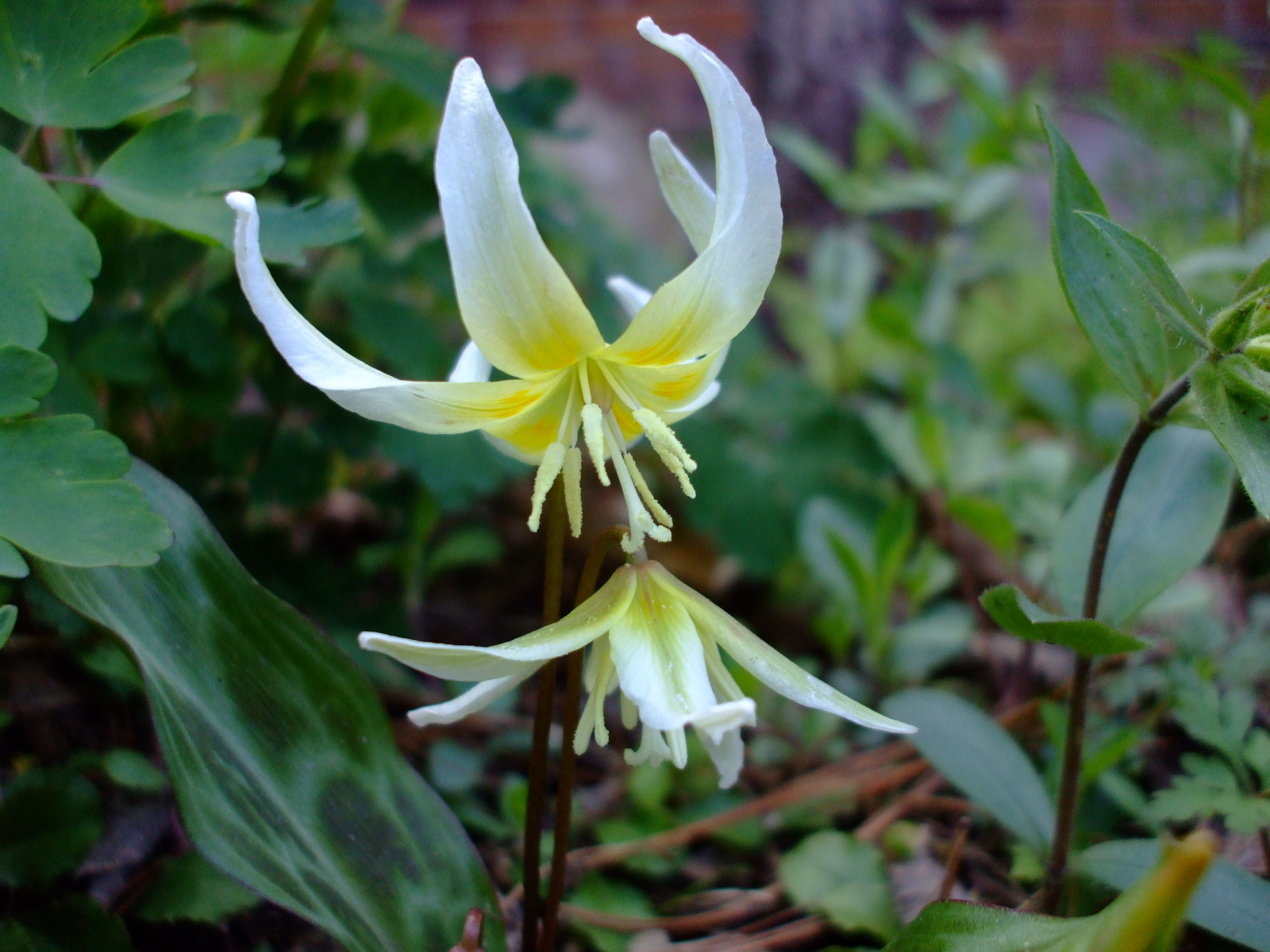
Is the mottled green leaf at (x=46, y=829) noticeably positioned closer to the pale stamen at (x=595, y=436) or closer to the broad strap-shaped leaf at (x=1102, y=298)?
the pale stamen at (x=595, y=436)

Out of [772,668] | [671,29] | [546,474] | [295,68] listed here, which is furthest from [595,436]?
[671,29]

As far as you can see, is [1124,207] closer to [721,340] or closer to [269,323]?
[721,340]

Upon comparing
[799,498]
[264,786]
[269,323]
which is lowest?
[799,498]

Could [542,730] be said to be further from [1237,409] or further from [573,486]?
[1237,409]

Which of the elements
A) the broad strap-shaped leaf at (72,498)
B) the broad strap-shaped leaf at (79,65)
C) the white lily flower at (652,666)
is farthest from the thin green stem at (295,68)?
the white lily flower at (652,666)

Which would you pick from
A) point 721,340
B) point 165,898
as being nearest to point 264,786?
point 165,898

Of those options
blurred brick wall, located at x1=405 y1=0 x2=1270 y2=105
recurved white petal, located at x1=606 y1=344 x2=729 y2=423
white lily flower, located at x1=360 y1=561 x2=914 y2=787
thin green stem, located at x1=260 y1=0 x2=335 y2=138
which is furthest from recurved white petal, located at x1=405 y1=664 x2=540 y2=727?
Answer: blurred brick wall, located at x1=405 y1=0 x2=1270 y2=105

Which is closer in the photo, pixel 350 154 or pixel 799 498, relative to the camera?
pixel 350 154
